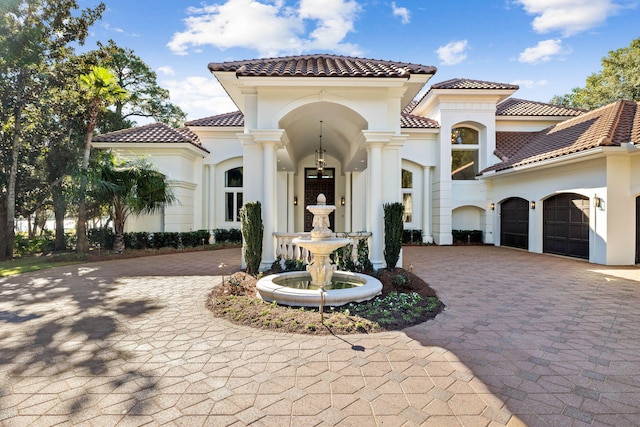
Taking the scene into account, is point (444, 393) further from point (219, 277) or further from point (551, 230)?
point (551, 230)

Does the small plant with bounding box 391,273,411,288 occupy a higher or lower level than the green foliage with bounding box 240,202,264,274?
lower

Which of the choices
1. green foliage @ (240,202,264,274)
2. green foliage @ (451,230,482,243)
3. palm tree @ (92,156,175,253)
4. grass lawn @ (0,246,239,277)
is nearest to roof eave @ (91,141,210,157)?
palm tree @ (92,156,175,253)

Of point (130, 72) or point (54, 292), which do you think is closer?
point (54, 292)

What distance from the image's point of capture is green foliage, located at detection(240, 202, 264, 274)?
7.63m

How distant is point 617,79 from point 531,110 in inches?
391

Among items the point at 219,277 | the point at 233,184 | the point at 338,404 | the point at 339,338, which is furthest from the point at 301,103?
the point at 233,184

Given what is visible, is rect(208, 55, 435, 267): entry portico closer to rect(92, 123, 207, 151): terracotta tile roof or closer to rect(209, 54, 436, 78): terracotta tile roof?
rect(209, 54, 436, 78): terracotta tile roof

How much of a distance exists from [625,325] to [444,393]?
4021 millimetres

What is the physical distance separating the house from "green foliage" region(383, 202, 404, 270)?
1.22 ft

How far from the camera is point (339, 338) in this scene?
4168mm

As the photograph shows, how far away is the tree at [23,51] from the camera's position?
439 inches

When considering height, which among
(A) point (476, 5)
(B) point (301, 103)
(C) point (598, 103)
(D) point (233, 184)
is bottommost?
(D) point (233, 184)

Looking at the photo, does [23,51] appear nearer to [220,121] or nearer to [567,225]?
[220,121]

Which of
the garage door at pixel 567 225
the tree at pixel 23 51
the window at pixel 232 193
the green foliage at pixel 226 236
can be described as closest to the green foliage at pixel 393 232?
the garage door at pixel 567 225
